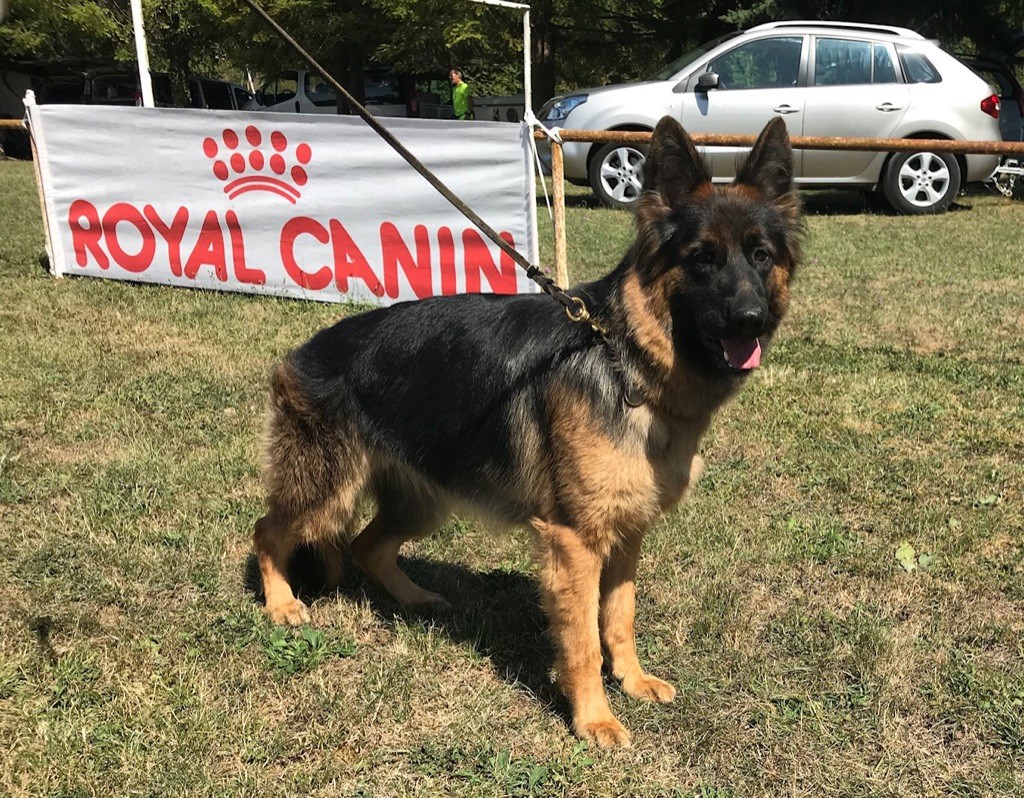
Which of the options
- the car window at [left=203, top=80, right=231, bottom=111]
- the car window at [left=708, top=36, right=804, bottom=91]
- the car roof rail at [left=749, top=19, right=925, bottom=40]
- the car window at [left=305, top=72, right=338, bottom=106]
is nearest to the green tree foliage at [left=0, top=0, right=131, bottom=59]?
the car window at [left=203, top=80, right=231, bottom=111]

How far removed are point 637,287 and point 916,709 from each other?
1902 mm

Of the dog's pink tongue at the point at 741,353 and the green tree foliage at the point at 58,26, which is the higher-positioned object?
the green tree foliage at the point at 58,26

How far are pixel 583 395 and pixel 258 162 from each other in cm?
654

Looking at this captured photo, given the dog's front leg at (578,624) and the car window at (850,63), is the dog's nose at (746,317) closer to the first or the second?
the dog's front leg at (578,624)

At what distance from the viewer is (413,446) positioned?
11.2ft

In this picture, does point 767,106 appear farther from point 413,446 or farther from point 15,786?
point 15,786

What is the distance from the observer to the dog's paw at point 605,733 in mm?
2975

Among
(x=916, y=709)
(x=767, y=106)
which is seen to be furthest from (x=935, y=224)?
(x=916, y=709)

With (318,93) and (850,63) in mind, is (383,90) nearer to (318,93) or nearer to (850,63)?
(318,93)

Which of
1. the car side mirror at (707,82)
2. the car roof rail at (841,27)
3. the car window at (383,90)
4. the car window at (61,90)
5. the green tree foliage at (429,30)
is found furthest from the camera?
the car window at (61,90)

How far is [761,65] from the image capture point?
12.9m

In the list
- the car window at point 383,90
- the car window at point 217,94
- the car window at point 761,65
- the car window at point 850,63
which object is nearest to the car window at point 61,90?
the car window at point 217,94

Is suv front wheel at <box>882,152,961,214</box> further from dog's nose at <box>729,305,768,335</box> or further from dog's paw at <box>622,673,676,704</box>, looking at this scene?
dog's paw at <box>622,673,676,704</box>

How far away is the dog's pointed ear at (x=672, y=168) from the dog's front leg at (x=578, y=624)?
1.25 metres
